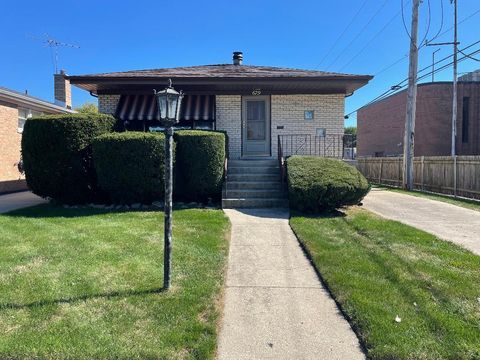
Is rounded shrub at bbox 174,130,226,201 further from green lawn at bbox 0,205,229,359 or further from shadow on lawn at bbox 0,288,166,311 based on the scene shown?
shadow on lawn at bbox 0,288,166,311

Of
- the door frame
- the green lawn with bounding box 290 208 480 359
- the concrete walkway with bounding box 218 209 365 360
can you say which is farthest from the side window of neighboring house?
the green lawn with bounding box 290 208 480 359

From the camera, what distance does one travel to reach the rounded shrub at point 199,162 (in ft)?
30.8

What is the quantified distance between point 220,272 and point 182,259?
0.67m

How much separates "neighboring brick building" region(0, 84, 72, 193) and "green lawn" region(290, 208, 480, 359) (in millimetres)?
12049

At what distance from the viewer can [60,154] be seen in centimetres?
910

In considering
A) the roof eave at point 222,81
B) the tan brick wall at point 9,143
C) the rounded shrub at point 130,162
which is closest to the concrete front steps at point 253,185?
the rounded shrub at point 130,162

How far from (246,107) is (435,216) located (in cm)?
716

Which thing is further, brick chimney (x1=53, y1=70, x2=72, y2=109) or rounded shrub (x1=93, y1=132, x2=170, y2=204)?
brick chimney (x1=53, y1=70, x2=72, y2=109)

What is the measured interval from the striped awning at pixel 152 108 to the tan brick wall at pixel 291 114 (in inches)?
21.7

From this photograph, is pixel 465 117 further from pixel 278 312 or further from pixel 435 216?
pixel 278 312

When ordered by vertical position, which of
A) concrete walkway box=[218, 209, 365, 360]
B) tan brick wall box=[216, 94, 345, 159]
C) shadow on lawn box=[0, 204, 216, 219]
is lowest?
concrete walkway box=[218, 209, 365, 360]

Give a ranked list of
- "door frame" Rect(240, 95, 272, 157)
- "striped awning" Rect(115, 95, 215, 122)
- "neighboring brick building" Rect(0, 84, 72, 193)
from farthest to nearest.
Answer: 1. "neighboring brick building" Rect(0, 84, 72, 193)
2. "door frame" Rect(240, 95, 272, 157)
3. "striped awning" Rect(115, 95, 215, 122)

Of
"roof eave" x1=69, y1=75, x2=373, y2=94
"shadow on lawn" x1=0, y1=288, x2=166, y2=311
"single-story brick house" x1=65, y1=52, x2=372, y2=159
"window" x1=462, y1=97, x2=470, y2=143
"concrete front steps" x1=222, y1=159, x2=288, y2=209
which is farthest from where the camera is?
"window" x1=462, y1=97, x2=470, y2=143

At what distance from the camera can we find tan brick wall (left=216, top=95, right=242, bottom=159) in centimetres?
1328
